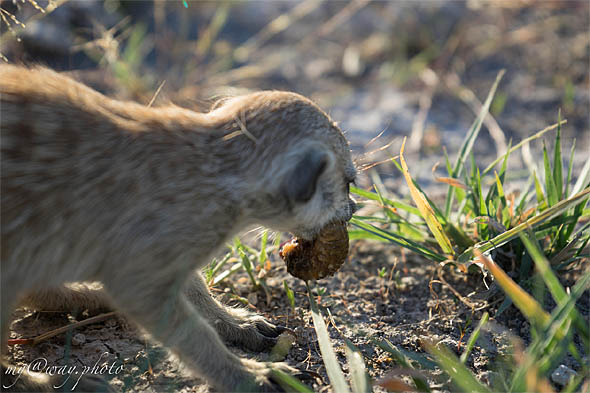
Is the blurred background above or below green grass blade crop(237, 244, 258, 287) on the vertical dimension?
above

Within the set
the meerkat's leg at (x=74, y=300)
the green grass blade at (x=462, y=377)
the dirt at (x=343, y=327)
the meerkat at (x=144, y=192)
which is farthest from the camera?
the meerkat's leg at (x=74, y=300)

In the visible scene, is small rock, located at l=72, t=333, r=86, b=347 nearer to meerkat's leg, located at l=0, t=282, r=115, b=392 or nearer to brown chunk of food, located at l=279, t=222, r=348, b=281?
meerkat's leg, located at l=0, t=282, r=115, b=392

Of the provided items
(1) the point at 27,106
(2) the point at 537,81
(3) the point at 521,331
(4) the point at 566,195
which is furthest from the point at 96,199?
(2) the point at 537,81

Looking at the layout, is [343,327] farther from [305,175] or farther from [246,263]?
[305,175]

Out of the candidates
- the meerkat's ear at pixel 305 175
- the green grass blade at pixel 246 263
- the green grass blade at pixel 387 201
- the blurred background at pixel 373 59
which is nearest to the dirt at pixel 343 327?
the green grass blade at pixel 246 263

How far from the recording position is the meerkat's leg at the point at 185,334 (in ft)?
7.02

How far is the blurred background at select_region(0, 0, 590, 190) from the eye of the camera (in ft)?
16.2

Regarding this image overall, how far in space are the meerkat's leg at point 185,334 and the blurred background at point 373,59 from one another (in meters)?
2.52

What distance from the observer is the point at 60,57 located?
568cm

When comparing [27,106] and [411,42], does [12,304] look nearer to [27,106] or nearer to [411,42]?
[27,106]

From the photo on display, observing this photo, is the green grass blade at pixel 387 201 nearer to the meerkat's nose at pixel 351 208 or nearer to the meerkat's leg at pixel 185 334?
the meerkat's nose at pixel 351 208

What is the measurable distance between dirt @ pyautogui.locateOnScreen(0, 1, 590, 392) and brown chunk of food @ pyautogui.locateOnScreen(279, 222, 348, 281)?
278 mm

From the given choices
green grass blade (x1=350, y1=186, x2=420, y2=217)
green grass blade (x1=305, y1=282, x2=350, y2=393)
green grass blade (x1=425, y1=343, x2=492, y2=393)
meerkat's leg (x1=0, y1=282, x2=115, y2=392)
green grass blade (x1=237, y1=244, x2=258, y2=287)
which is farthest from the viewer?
green grass blade (x1=350, y1=186, x2=420, y2=217)

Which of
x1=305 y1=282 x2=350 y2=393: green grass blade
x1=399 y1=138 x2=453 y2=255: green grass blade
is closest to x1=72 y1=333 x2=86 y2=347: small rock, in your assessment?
x1=305 y1=282 x2=350 y2=393: green grass blade
